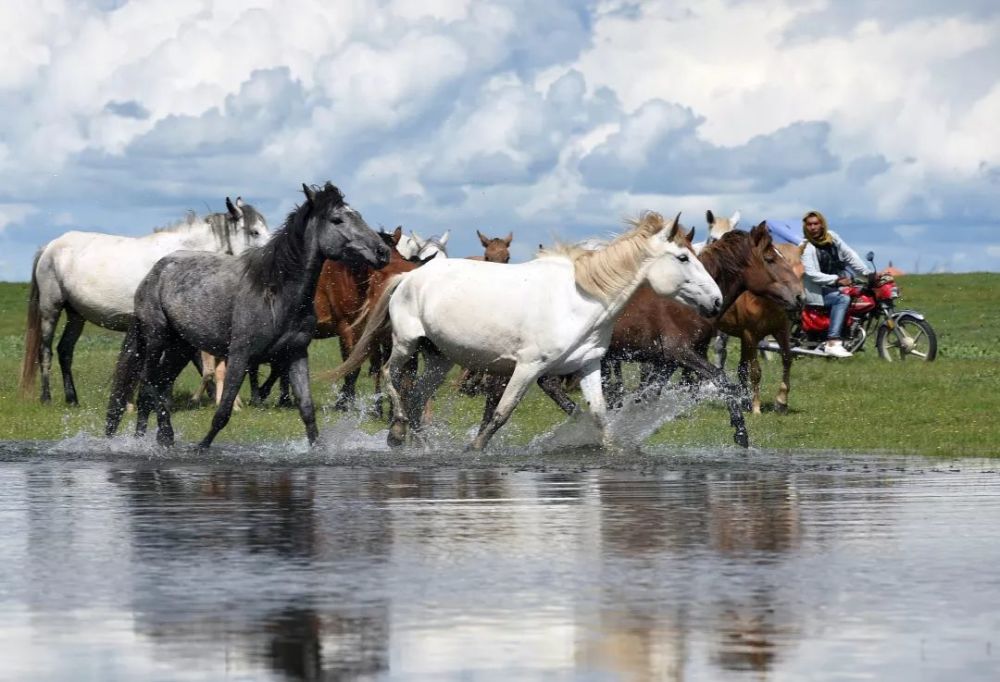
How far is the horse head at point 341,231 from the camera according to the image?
→ 16.5 m

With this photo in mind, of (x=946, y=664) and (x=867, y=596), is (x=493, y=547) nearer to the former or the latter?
(x=867, y=596)

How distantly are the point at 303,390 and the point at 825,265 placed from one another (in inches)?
473

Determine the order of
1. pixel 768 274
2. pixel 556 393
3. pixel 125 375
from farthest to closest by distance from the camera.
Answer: pixel 768 274 < pixel 125 375 < pixel 556 393

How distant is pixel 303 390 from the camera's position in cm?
1648

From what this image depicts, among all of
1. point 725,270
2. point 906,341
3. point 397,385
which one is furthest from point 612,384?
point 906,341

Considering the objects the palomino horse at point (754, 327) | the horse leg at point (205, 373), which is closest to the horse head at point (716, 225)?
the palomino horse at point (754, 327)

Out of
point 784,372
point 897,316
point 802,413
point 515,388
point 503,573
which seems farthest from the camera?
point 897,316

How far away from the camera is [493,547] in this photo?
9.84 metres

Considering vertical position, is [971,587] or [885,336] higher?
[885,336]

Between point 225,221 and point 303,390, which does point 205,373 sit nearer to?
point 225,221

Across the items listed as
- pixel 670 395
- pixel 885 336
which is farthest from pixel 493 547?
pixel 885 336

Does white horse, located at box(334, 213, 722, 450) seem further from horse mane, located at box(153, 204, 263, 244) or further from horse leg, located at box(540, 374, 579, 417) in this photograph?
horse mane, located at box(153, 204, 263, 244)

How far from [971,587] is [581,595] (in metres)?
1.76

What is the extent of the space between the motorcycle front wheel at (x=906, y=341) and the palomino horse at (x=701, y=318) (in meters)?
10.7
